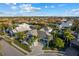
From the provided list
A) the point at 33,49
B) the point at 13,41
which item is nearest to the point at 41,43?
the point at 33,49

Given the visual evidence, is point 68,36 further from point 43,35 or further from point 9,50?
point 9,50

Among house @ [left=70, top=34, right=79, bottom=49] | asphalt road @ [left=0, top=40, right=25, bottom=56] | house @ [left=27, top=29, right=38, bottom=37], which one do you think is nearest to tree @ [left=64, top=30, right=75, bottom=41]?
house @ [left=70, top=34, right=79, bottom=49]

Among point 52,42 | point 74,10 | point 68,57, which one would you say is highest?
point 74,10

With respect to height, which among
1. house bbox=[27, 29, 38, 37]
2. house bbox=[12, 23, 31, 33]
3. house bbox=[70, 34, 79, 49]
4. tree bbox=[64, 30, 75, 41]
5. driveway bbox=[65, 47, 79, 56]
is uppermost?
house bbox=[12, 23, 31, 33]

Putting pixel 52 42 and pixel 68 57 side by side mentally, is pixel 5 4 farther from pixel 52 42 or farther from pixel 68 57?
pixel 68 57

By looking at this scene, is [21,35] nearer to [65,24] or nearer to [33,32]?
[33,32]

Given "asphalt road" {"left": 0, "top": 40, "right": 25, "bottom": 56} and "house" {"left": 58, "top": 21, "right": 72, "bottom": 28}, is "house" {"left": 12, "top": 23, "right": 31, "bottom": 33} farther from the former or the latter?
"house" {"left": 58, "top": 21, "right": 72, "bottom": 28}

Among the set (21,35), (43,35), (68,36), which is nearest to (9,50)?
(21,35)

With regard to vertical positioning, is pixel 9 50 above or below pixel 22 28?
below
